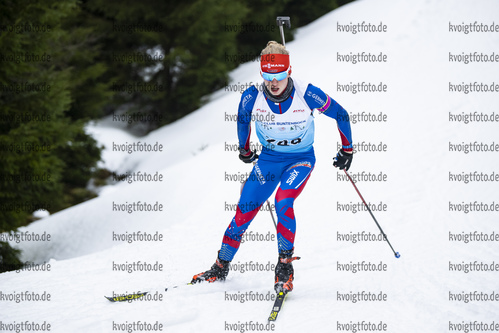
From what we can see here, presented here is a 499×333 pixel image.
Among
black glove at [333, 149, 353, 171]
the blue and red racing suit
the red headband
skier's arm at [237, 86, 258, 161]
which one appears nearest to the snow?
the blue and red racing suit

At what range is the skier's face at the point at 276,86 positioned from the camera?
4136 millimetres

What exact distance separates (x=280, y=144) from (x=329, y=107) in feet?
2.16

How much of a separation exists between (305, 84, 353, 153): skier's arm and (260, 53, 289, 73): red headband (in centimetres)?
41

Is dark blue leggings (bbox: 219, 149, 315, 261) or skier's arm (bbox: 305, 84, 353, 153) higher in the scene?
skier's arm (bbox: 305, 84, 353, 153)

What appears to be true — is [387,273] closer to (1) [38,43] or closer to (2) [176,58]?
(1) [38,43]

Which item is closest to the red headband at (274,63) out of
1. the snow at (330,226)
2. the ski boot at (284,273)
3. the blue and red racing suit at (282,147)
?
the blue and red racing suit at (282,147)

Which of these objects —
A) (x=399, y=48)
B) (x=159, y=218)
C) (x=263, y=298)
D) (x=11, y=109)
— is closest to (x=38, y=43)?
(x=11, y=109)

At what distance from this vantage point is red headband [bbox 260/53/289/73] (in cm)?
405

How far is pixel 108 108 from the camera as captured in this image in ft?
67.1

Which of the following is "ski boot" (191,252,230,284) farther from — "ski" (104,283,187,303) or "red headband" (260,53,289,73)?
"red headband" (260,53,289,73)

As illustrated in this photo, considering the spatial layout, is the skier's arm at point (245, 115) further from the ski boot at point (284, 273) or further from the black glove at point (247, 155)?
the ski boot at point (284, 273)

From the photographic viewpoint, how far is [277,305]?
4020 millimetres

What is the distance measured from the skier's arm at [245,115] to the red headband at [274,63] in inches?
14.4

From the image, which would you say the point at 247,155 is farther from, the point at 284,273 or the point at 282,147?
the point at 284,273
